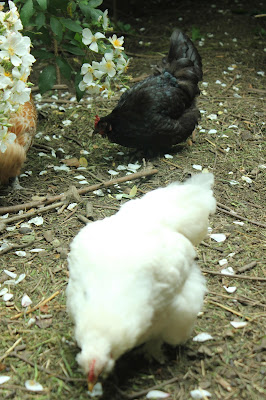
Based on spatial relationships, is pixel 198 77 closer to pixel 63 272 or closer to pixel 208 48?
pixel 208 48

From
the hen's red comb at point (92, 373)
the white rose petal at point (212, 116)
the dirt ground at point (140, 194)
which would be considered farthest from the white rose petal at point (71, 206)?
the white rose petal at point (212, 116)

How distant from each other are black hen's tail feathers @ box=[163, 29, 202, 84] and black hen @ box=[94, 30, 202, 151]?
108 mm

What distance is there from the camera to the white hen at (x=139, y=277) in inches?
65.4

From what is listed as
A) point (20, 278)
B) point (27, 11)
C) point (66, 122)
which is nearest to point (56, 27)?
point (27, 11)

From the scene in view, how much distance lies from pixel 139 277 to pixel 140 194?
1691mm

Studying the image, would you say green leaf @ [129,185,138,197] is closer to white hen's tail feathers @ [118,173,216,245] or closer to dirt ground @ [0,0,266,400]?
dirt ground @ [0,0,266,400]

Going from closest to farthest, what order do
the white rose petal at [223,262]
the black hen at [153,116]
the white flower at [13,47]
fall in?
the white flower at [13,47] < the white rose petal at [223,262] < the black hen at [153,116]

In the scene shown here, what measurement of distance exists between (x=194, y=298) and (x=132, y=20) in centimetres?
578

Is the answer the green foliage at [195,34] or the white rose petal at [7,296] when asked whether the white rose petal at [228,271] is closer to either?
the white rose petal at [7,296]

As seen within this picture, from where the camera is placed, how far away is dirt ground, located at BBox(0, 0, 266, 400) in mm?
2047

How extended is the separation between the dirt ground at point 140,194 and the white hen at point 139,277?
0.23 meters

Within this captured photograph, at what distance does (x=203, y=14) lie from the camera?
6.84 meters

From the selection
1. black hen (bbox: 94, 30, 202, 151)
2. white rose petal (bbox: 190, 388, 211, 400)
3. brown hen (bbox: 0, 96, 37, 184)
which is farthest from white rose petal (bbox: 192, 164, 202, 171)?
white rose petal (bbox: 190, 388, 211, 400)

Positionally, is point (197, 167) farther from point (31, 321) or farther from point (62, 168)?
point (31, 321)
